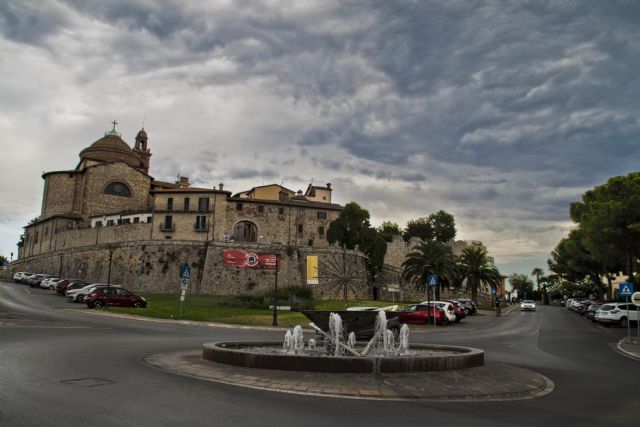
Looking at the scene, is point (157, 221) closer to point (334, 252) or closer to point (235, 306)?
point (334, 252)

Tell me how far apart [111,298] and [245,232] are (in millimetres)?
37212

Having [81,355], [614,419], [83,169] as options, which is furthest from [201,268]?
[614,419]

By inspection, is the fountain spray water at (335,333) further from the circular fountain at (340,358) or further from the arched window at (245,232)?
the arched window at (245,232)

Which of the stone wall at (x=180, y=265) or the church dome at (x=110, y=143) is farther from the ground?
the church dome at (x=110, y=143)

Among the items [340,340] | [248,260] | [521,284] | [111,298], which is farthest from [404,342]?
[521,284]

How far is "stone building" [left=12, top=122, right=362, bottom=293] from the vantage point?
188 feet

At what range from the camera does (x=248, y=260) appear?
57.4 m

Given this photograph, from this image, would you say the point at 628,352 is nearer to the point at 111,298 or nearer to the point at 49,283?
the point at 111,298

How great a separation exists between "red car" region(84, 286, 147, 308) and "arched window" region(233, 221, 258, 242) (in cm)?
3367

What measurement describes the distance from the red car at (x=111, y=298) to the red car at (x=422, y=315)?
19329mm

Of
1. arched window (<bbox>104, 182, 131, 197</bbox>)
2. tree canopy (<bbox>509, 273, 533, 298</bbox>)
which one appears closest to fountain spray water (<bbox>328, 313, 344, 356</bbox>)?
arched window (<bbox>104, 182, 131, 197</bbox>)

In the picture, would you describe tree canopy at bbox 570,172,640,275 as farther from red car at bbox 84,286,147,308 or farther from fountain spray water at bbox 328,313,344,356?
red car at bbox 84,286,147,308

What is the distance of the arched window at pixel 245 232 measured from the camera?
68938 millimetres

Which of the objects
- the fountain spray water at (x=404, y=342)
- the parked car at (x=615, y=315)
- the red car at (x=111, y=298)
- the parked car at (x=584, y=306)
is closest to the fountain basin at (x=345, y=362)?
the fountain spray water at (x=404, y=342)
